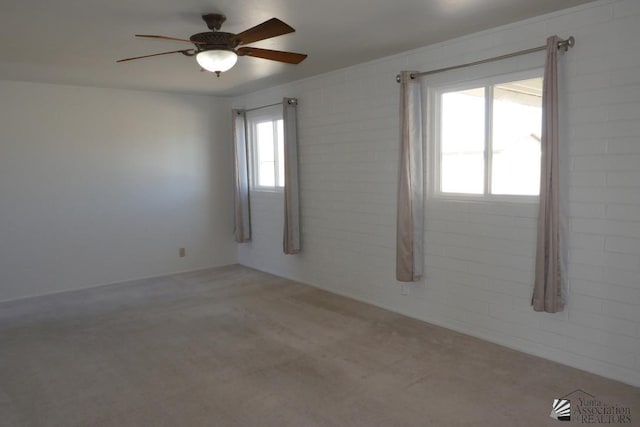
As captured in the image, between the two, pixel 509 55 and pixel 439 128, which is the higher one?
pixel 509 55

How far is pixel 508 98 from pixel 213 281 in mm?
4080

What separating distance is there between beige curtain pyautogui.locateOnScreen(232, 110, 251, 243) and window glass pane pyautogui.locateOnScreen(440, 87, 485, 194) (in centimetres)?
320

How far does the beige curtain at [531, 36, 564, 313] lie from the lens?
298 cm

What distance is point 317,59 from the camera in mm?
4301

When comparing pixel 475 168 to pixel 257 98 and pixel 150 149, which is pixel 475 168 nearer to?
pixel 257 98

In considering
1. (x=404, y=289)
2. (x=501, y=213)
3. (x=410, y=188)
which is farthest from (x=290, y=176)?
(x=501, y=213)

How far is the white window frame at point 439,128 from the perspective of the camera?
11.0 ft

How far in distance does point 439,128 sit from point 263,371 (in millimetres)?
2473

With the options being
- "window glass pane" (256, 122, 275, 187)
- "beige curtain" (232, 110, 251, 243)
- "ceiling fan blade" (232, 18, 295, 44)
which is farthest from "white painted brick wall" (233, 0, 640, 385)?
"ceiling fan blade" (232, 18, 295, 44)

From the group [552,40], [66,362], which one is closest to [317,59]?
[552,40]

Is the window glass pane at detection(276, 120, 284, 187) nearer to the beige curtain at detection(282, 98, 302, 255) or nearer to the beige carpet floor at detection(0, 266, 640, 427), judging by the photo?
the beige curtain at detection(282, 98, 302, 255)

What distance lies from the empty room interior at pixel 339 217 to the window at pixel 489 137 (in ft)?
0.06

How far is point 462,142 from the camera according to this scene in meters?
3.79

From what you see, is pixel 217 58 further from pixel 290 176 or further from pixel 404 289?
pixel 404 289
